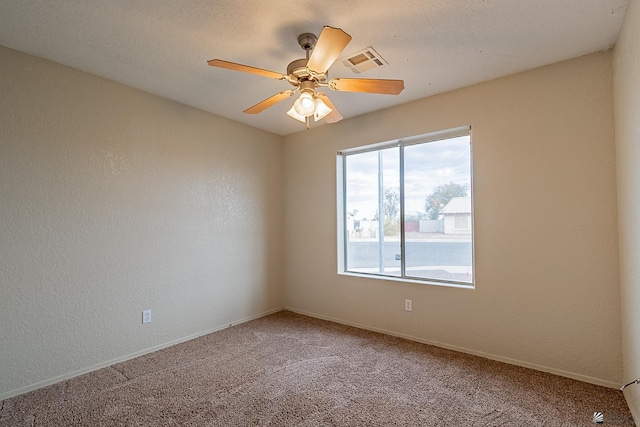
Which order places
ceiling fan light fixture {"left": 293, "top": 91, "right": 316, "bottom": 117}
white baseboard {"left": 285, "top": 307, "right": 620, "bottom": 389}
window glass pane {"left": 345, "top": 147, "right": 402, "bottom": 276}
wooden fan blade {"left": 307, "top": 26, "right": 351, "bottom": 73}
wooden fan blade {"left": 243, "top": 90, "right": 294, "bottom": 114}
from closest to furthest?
1. wooden fan blade {"left": 307, "top": 26, "right": 351, "bottom": 73}
2. ceiling fan light fixture {"left": 293, "top": 91, "right": 316, "bottom": 117}
3. wooden fan blade {"left": 243, "top": 90, "right": 294, "bottom": 114}
4. white baseboard {"left": 285, "top": 307, "right": 620, "bottom": 389}
5. window glass pane {"left": 345, "top": 147, "right": 402, "bottom": 276}

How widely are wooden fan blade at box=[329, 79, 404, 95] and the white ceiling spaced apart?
1.19 feet

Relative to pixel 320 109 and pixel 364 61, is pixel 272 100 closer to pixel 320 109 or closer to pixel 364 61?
pixel 320 109

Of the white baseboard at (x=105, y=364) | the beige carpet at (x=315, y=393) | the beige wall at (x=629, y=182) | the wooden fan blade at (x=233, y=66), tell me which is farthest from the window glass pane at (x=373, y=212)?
the wooden fan blade at (x=233, y=66)

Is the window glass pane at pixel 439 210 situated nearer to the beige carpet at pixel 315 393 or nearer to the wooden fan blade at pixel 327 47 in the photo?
the beige carpet at pixel 315 393

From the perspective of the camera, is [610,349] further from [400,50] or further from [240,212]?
[240,212]

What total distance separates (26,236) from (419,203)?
3315 millimetres

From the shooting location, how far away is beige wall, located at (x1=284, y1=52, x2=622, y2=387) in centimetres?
227

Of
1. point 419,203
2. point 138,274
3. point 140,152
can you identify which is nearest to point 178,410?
point 138,274

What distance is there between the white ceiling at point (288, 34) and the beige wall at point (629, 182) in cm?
21

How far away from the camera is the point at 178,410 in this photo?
2.01 meters

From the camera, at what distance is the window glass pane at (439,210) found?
9.87 feet

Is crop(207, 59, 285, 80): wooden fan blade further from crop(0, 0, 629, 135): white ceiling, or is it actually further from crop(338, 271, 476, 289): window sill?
crop(338, 271, 476, 289): window sill

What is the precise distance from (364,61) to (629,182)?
1893mm

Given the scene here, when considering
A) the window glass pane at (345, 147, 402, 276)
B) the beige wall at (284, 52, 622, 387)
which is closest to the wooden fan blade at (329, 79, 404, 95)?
the beige wall at (284, 52, 622, 387)
